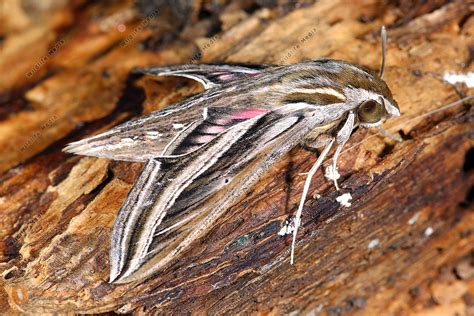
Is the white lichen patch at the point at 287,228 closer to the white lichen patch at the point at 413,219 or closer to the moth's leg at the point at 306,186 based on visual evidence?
the moth's leg at the point at 306,186

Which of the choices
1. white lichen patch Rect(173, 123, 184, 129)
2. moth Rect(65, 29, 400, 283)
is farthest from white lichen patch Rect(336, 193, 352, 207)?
white lichen patch Rect(173, 123, 184, 129)

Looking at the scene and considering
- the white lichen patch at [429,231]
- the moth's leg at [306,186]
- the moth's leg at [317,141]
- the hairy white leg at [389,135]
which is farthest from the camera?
the hairy white leg at [389,135]

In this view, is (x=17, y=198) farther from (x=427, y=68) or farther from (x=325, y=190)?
(x=427, y=68)

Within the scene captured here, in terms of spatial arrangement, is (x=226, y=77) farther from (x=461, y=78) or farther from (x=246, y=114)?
(x=461, y=78)

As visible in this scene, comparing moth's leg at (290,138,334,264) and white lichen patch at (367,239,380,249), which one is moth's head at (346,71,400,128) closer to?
moth's leg at (290,138,334,264)

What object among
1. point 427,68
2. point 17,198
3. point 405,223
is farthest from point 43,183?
point 427,68

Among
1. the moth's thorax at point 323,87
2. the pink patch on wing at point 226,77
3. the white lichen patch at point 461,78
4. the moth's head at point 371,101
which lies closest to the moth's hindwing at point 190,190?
the moth's thorax at point 323,87

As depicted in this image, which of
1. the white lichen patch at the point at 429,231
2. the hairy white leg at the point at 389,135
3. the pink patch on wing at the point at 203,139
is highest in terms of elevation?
the pink patch on wing at the point at 203,139
